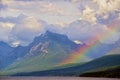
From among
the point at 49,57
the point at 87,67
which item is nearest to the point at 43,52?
the point at 49,57

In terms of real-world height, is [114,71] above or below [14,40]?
below

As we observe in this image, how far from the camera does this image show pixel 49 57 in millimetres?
4832

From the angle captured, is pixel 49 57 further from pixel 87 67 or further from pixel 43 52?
pixel 87 67

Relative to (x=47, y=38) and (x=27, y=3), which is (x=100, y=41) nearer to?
(x=47, y=38)

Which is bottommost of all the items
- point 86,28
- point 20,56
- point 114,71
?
point 114,71

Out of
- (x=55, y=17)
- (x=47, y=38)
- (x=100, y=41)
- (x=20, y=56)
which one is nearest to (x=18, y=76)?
(x=20, y=56)

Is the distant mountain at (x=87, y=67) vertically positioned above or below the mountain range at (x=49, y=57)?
below

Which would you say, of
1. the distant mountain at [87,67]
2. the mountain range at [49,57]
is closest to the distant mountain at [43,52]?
the mountain range at [49,57]

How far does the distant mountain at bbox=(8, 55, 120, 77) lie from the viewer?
187 inches

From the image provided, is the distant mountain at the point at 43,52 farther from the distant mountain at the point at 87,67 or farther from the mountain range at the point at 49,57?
the distant mountain at the point at 87,67

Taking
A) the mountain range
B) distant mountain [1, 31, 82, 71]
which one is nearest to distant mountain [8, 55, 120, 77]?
the mountain range

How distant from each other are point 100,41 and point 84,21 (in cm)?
44

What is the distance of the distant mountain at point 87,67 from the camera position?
4.75 meters

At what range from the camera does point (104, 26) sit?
4766 mm
